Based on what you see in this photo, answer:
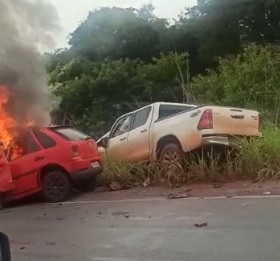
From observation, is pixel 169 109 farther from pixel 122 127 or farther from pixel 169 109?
pixel 122 127

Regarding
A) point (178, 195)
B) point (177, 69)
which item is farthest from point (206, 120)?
point (177, 69)

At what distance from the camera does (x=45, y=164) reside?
11.6 meters

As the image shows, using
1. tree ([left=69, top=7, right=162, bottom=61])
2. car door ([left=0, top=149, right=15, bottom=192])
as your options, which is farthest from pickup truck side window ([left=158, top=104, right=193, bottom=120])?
tree ([left=69, top=7, right=162, bottom=61])

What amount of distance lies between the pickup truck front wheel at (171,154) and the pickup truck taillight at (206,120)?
0.81m

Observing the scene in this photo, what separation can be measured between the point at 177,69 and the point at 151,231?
53.7ft

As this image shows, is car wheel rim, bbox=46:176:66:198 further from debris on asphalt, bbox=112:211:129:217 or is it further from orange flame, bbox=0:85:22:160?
debris on asphalt, bbox=112:211:129:217

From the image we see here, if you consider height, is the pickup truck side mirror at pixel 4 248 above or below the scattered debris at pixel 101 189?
above

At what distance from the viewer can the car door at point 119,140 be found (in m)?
13.5

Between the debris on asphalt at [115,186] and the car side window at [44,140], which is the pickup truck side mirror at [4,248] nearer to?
the car side window at [44,140]

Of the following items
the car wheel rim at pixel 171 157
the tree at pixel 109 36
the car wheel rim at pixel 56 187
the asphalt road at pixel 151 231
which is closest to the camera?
the asphalt road at pixel 151 231

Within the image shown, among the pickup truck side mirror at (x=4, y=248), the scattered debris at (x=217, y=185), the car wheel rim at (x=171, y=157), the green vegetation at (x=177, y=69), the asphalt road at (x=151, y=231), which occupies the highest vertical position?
the green vegetation at (x=177, y=69)

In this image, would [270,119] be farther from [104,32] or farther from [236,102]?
[104,32]

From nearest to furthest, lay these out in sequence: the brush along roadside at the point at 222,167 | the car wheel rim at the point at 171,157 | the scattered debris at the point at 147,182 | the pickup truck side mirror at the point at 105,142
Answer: the brush along roadside at the point at 222,167 < the car wheel rim at the point at 171,157 < the scattered debris at the point at 147,182 < the pickup truck side mirror at the point at 105,142

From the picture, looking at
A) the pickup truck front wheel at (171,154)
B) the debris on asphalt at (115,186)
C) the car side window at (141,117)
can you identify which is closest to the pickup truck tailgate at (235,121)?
the pickup truck front wheel at (171,154)
